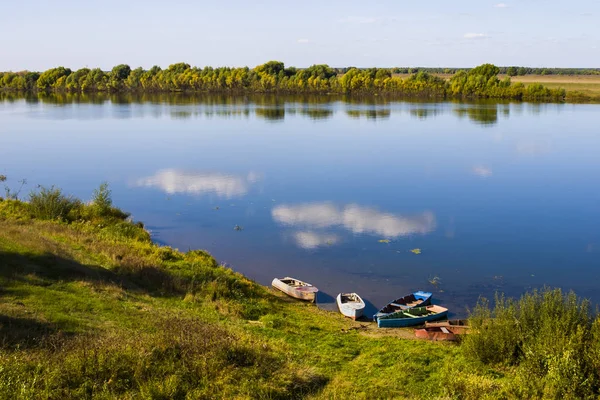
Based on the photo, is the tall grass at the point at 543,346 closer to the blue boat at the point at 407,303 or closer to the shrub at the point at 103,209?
the blue boat at the point at 407,303

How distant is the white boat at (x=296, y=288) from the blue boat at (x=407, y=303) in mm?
2616

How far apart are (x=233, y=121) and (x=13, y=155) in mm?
32633

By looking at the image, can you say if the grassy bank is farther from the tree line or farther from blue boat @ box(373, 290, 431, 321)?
the tree line

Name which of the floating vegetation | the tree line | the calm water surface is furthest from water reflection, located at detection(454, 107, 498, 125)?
the floating vegetation

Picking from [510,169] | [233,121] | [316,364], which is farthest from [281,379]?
[233,121]

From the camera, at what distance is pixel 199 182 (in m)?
37.9

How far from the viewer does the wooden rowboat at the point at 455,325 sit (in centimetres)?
1633

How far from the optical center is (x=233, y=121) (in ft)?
247

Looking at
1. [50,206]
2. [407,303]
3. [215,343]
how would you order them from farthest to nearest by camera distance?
[50,206]
[407,303]
[215,343]

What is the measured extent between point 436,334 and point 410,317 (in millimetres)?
1594

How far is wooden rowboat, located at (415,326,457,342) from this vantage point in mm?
15977

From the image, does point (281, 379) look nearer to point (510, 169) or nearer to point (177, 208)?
point (177, 208)

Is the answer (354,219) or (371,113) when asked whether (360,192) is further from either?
(371,113)

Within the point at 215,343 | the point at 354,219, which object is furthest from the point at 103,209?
the point at 215,343
